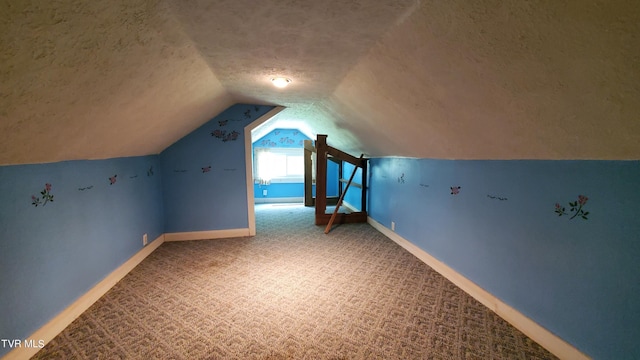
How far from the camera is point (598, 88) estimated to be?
104 cm

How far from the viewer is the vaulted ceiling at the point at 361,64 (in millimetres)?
958

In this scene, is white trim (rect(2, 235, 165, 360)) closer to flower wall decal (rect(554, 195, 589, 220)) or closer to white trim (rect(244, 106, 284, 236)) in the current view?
white trim (rect(244, 106, 284, 236))

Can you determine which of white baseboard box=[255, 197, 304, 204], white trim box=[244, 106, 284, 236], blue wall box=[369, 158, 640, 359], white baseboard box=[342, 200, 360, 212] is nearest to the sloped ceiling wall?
white trim box=[244, 106, 284, 236]

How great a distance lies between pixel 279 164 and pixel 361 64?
16.6ft

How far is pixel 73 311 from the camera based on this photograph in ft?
6.31

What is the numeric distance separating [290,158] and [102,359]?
5.56 metres

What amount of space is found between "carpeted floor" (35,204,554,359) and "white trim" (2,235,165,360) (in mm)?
51

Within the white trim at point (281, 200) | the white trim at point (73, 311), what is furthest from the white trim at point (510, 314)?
the white trim at point (281, 200)

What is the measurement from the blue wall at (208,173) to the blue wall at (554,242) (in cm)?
289

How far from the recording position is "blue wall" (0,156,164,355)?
4.90 ft

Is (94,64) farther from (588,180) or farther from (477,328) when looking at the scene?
(477,328)

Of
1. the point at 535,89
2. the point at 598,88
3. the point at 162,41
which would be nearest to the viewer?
the point at 598,88

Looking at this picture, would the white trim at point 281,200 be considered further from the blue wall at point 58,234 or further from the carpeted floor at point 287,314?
the blue wall at point 58,234

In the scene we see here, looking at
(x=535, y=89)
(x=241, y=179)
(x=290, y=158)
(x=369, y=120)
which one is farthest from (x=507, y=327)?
(x=290, y=158)
